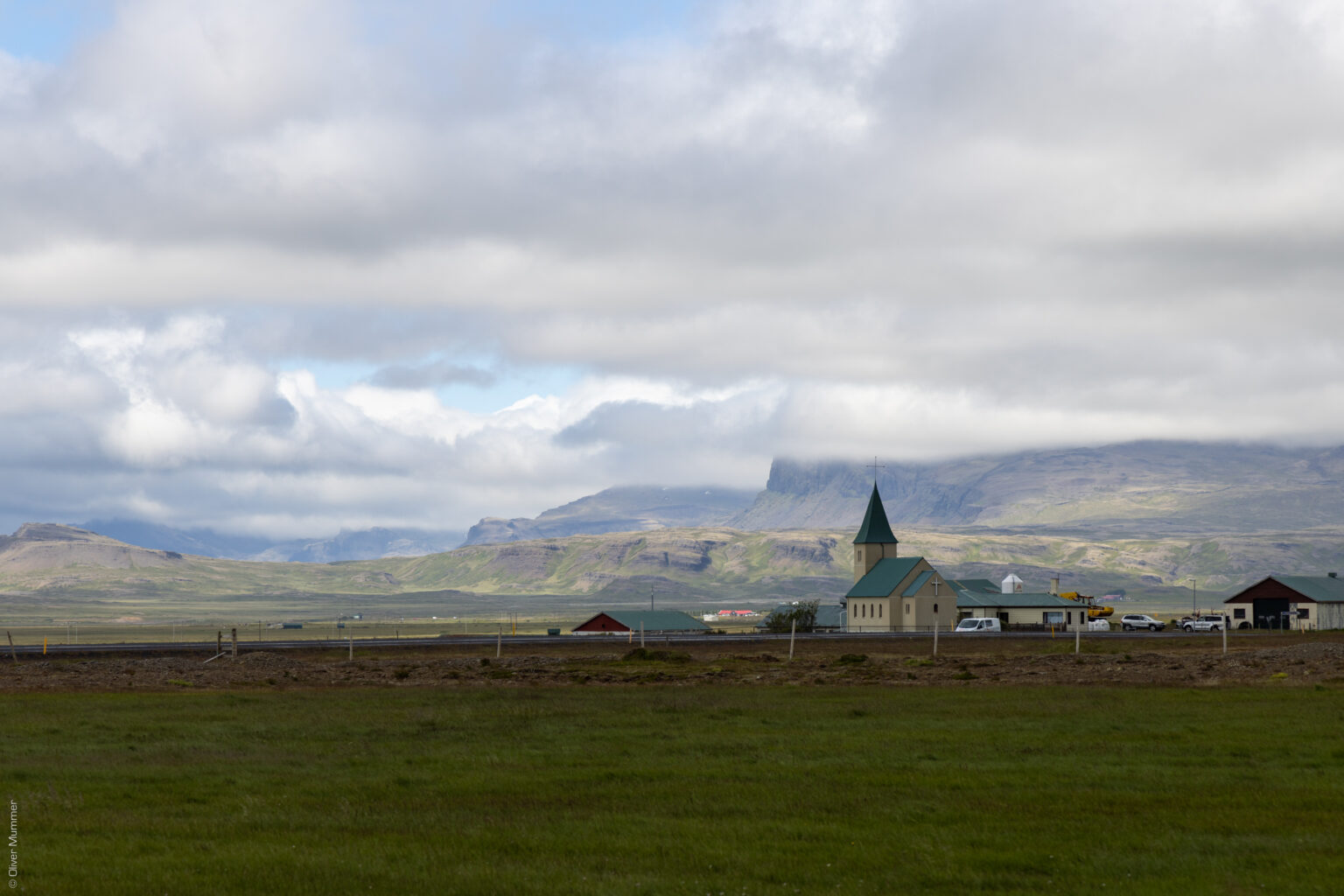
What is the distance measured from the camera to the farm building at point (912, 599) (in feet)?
480

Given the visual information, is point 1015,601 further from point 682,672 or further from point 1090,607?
point 682,672

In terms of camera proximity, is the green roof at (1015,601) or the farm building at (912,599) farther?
the green roof at (1015,601)

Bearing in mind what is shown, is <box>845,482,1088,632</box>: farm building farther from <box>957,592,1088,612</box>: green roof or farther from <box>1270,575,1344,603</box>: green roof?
<box>1270,575,1344,603</box>: green roof

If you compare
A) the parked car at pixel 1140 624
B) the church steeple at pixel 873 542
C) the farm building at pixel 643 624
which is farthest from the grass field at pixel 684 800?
the parked car at pixel 1140 624

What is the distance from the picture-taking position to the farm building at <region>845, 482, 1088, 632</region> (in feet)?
480

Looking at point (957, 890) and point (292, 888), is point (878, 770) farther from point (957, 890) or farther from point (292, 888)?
point (292, 888)

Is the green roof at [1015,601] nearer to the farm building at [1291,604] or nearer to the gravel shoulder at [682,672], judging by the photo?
the farm building at [1291,604]

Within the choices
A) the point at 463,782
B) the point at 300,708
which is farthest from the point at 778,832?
the point at 300,708

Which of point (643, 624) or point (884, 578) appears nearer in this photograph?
point (884, 578)

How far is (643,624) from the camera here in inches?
6225

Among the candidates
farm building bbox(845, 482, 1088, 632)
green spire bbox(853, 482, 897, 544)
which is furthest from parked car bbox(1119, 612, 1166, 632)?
green spire bbox(853, 482, 897, 544)

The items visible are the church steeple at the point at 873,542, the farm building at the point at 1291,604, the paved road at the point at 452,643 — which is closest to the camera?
the paved road at the point at 452,643

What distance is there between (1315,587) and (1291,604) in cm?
362

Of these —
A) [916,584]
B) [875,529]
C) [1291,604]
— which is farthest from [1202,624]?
[875,529]
